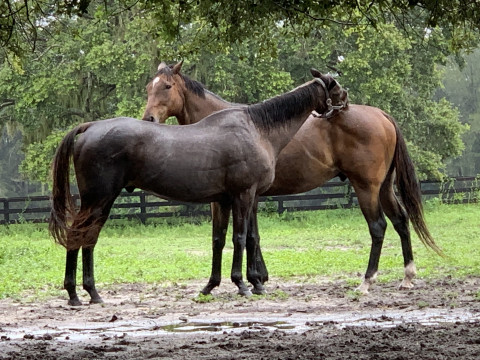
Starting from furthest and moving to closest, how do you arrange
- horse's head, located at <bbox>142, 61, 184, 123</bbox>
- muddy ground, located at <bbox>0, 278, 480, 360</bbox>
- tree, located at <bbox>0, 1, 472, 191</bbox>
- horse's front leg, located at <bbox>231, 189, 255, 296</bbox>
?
tree, located at <bbox>0, 1, 472, 191</bbox> < horse's head, located at <bbox>142, 61, 184, 123</bbox> < horse's front leg, located at <bbox>231, 189, 255, 296</bbox> < muddy ground, located at <bbox>0, 278, 480, 360</bbox>

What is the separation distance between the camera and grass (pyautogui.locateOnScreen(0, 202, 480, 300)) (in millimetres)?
12008

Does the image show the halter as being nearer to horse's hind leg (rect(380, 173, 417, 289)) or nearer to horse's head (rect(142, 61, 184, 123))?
horse's hind leg (rect(380, 173, 417, 289))

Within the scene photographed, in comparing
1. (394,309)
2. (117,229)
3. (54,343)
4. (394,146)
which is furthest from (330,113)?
(117,229)

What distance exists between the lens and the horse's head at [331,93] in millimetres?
10016

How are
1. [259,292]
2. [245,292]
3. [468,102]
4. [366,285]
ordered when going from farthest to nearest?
[468,102] → [366,285] → [259,292] → [245,292]

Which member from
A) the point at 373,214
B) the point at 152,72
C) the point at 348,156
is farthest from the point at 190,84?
the point at 152,72

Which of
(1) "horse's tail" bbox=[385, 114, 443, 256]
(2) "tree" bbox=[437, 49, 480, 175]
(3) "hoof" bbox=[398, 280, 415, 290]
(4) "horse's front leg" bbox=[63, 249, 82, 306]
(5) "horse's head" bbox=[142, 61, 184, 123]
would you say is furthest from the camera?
(2) "tree" bbox=[437, 49, 480, 175]

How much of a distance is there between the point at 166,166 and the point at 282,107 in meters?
1.53

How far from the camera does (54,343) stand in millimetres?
6668

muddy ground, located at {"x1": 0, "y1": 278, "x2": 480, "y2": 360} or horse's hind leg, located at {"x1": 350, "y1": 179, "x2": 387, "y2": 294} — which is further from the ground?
horse's hind leg, located at {"x1": 350, "y1": 179, "x2": 387, "y2": 294}

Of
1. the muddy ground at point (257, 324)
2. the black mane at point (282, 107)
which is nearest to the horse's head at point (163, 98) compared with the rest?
the black mane at point (282, 107)

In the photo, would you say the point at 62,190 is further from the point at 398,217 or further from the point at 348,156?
the point at 398,217

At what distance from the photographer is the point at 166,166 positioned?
358 inches

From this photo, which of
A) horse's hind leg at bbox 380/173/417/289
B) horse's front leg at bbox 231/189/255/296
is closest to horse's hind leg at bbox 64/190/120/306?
horse's front leg at bbox 231/189/255/296
